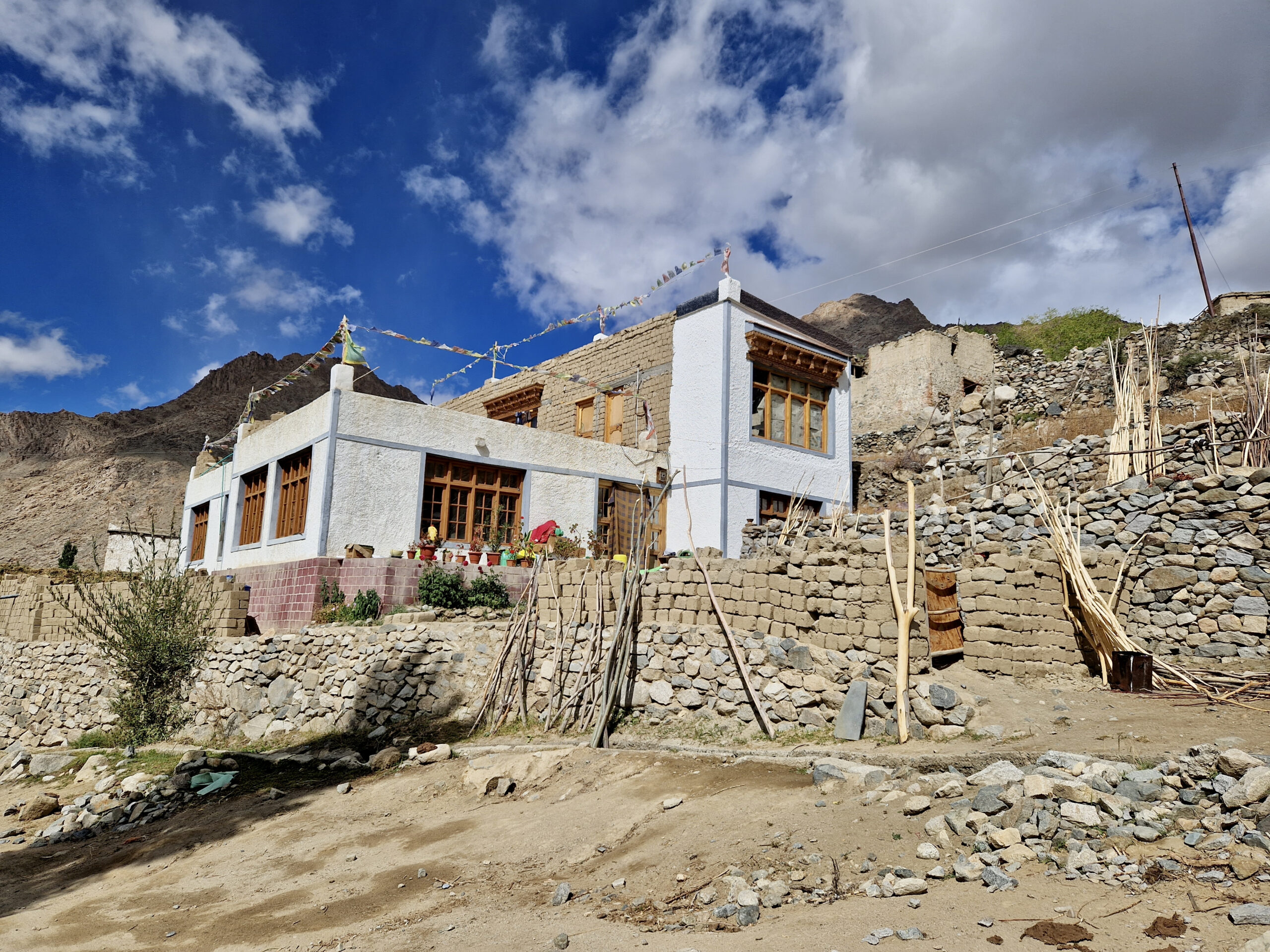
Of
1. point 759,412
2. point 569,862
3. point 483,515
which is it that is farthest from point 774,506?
point 569,862

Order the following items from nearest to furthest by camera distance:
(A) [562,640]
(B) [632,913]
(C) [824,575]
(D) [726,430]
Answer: (B) [632,913] < (C) [824,575] < (A) [562,640] < (D) [726,430]

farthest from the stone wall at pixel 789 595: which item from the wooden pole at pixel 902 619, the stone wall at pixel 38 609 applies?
the stone wall at pixel 38 609

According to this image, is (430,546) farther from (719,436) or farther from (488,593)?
(719,436)

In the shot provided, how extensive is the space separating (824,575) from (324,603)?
9203 millimetres

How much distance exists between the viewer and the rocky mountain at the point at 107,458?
4400cm

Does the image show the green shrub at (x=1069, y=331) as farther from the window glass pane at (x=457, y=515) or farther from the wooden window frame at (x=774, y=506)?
the window glass pane at (x=457, y=515)

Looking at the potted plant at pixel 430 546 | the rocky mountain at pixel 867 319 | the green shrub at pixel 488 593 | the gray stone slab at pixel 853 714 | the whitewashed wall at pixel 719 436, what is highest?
the rocky mountain at pixel 867 319

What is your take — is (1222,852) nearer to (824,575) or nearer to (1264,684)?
(1264,684)

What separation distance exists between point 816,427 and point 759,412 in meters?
2.05

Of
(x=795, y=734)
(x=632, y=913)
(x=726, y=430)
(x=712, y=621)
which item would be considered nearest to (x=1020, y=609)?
(x=795, y=734)

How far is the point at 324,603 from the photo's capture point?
14109 mm

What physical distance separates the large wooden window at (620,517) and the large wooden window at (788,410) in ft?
10.3

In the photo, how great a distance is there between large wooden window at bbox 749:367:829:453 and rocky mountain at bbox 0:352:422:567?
31.5 meters

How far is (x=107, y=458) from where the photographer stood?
1977 inches
